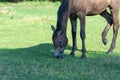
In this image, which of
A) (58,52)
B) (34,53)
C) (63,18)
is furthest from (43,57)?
(63,18)

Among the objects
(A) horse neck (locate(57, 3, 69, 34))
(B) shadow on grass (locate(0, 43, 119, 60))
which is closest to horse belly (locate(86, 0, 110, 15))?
(A) horse neck (locate(57, 3, 69, 34))

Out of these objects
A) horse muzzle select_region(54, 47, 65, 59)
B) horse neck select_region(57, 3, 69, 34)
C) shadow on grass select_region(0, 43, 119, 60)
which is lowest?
shadow on grass select_region(0, 43, 119, 60)

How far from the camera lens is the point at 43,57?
1283 centimetres

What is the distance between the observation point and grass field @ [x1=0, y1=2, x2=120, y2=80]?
9.91m

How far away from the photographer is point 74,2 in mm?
13047

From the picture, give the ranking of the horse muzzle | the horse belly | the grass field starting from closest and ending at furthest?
the grass field → the horse muzzle → the horse belly

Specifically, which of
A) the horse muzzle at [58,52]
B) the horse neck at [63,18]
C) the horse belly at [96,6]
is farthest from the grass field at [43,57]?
the horse belly at [96,6]

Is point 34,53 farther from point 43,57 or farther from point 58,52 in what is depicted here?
point 58,52

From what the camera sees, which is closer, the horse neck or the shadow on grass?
the horse neck

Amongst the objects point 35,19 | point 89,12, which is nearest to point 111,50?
point 89,12

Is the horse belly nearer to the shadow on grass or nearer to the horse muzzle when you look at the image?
the shadow on grass

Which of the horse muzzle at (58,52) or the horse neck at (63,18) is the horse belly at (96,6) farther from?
the horse muzzle at (58,52)

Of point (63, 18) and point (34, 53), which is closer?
point (63, 18)

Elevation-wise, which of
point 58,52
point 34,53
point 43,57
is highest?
point 58,52
